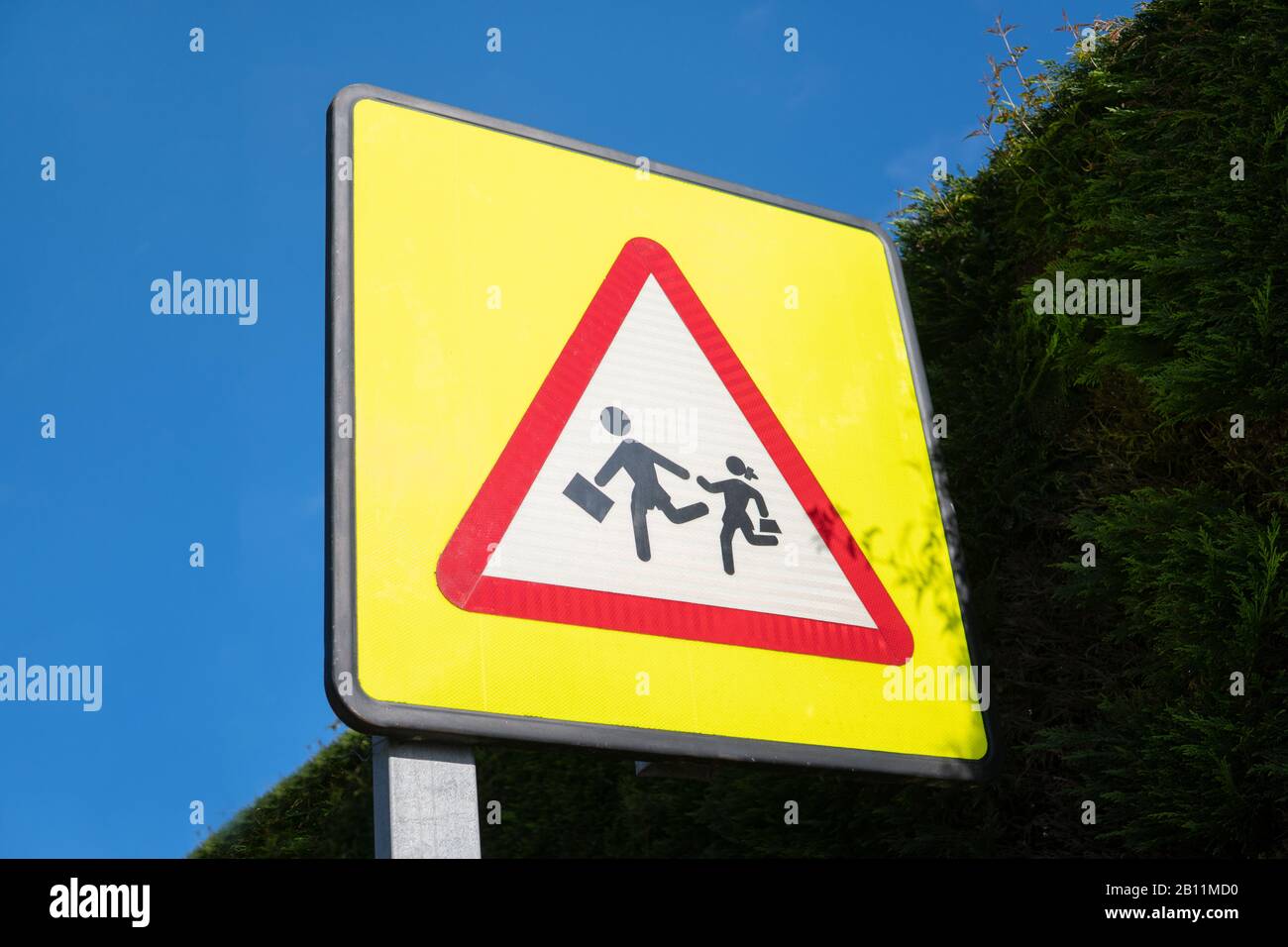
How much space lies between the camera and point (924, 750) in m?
3.27

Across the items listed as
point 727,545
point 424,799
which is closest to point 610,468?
point 727,545

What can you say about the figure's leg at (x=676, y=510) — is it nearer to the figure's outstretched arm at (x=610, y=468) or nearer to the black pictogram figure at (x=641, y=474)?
the black pictogram figure at (x=641, y=474)

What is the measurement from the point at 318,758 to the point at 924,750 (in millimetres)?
7438

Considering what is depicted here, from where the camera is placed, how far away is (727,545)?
10.6 ft

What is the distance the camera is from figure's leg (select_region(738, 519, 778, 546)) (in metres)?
3.27

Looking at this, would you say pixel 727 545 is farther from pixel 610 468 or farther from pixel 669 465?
pixel 610 468

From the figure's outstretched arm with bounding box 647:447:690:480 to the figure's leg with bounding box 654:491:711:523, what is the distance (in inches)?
3.2

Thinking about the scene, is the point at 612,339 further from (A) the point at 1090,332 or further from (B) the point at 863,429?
(A) the point at 1090,332

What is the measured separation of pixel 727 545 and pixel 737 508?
123mm

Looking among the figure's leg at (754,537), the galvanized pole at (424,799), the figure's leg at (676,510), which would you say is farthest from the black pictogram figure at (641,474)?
the galvanized pole at (424,799)

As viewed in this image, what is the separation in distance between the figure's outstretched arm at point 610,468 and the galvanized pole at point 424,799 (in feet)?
2.46

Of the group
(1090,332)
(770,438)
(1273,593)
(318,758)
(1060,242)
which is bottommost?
(318,758)

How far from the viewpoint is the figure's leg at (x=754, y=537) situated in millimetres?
3271
